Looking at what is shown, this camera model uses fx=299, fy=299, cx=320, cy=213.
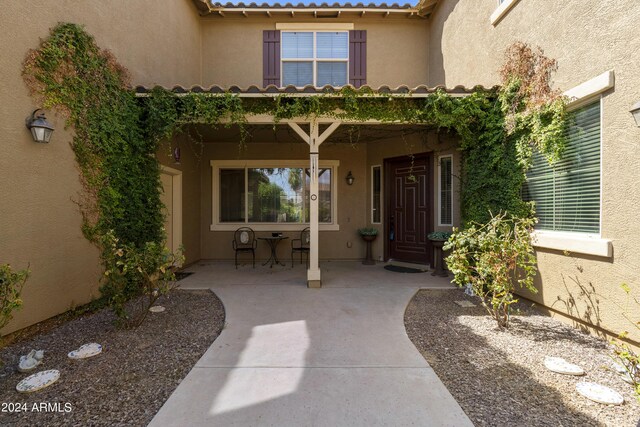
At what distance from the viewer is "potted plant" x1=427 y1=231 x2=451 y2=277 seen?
5980 millimetres

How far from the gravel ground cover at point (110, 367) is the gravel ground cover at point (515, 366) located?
7.57 feet

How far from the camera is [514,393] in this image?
7.59 feet

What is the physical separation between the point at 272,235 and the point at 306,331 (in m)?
4.20

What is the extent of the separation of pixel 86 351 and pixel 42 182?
6.57ft

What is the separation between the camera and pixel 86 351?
285 cm

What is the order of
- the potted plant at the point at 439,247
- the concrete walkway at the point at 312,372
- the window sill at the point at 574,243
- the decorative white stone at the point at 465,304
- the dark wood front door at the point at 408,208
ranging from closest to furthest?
the concrete walkway at the point at 312,372
the window sill at the point at 574,243
the decorative white stone at the point at 465,304
the potted plant at the point at 439,247
the dark wood front door at the point at 408,208

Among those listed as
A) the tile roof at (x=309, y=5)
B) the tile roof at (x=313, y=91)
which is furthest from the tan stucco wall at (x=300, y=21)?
the tile roof at (x=313, y=91)

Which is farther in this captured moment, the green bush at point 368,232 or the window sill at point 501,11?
the green bush at point 368,232

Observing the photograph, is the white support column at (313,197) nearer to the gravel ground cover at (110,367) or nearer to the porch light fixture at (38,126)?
the gravel ground cover at (110,367)

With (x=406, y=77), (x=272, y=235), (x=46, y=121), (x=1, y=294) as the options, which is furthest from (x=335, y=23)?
(x=1, y=294)

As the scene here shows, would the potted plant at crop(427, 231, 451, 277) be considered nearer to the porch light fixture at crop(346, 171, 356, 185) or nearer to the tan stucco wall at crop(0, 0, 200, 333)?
the porch light fixture at crop(346, 171, 356, 185)

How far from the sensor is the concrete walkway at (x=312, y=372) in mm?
2047

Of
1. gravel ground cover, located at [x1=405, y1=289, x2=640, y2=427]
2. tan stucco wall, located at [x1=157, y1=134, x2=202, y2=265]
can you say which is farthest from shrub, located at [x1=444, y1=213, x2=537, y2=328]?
tan stucco wall, located at [x1=157, y1=134, x2=202, y2=265]

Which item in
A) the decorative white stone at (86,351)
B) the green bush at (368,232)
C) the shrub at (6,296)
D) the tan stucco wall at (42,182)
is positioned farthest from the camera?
the green bush at (368,232)
